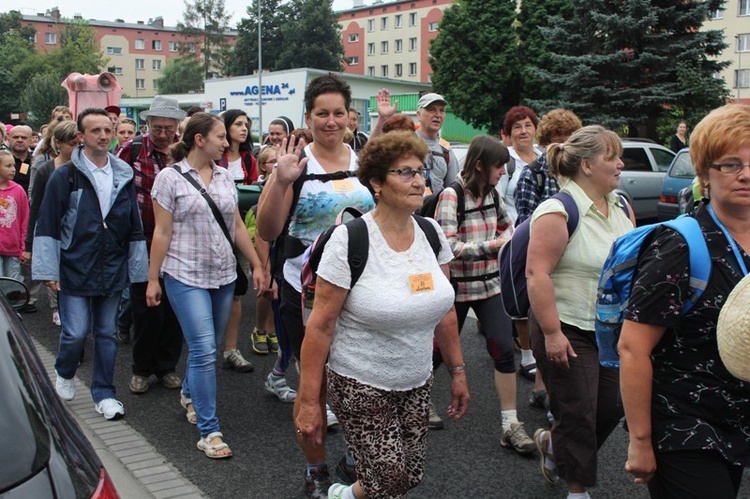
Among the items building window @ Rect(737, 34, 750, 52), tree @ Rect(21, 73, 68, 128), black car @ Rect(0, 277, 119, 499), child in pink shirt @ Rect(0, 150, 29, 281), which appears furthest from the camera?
tree @ Rect(21, 73, 68, 128)

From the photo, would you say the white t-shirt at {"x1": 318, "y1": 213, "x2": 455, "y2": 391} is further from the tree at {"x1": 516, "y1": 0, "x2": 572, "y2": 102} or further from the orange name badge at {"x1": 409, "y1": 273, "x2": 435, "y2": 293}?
the tree at {"x1": 516, "y1": 0, "x2": 572, "y2": 102}

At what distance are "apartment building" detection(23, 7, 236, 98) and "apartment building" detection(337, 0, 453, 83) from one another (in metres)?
30.0

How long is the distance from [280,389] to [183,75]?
3526 inches

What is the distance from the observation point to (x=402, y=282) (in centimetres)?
318

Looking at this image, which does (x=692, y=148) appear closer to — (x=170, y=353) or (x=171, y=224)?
(x=171, y=224)

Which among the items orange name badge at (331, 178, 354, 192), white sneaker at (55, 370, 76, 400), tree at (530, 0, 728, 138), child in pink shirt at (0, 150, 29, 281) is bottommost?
white sneaker at (55, 370, 76, 400)

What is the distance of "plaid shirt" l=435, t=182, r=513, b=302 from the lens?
4836mm

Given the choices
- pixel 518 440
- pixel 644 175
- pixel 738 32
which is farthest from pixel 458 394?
pixel 738 32

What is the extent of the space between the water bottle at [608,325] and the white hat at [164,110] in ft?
14.2

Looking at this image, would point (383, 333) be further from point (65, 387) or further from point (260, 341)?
point (260, 341)

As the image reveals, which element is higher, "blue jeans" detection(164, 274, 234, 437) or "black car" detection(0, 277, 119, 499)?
"black car" detection(0, 277, 119, 499)

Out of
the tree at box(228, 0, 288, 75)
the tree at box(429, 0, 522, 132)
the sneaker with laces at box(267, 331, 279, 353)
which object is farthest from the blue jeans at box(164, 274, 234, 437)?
the tree at box(228, 0, 288, 75)

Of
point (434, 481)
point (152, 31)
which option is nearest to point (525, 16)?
point (434, 481)

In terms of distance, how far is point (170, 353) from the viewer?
617cm
